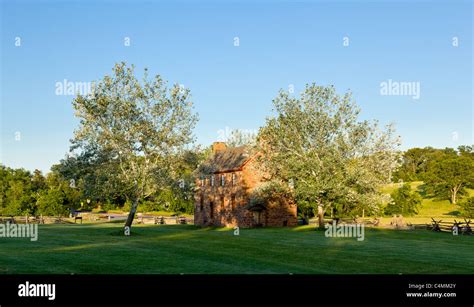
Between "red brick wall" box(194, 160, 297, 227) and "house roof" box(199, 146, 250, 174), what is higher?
"house roof" box(199, 146, 250, 174)

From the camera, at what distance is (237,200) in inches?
2388

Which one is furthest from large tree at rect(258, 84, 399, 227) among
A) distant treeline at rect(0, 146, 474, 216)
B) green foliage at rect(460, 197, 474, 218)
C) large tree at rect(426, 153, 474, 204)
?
large tree at rect(426, 153, 474, 204)

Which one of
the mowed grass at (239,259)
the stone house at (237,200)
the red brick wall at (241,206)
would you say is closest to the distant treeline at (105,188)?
the stone house at (237,200)

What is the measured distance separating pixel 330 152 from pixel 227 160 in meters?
18.2

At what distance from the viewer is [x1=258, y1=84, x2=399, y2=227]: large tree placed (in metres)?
50.2

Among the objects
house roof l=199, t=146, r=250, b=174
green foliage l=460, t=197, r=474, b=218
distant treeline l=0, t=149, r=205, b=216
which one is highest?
house roof l=199, t=146, r=250, b=174

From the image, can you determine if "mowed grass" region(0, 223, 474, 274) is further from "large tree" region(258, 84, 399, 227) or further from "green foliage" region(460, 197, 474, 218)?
"green foliage" region(460, 197, 474, 218)

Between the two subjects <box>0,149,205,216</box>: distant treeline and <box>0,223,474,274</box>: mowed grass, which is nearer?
<box>0,223,474,274</box>: mowed grass

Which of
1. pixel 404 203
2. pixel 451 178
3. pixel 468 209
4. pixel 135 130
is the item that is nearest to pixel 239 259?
pixel 135 130

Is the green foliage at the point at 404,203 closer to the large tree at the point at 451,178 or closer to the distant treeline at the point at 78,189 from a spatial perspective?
the large tree at the point at 451,178

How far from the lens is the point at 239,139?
108 m

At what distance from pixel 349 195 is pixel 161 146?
736 inches
